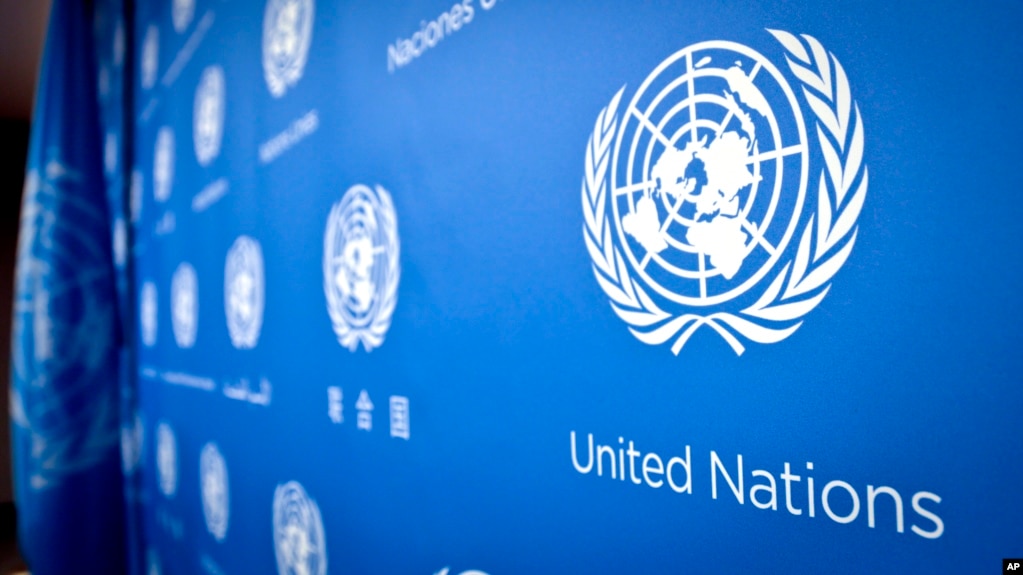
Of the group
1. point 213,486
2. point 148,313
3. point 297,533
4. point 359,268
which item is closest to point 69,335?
point 148,313

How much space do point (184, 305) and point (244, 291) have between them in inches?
22.3

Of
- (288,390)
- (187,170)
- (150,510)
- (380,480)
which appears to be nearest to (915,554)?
(380,480)

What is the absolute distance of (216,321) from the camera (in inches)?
60.4

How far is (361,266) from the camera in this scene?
35.5 inches

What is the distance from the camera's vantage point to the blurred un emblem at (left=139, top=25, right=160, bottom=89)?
198 centimetres

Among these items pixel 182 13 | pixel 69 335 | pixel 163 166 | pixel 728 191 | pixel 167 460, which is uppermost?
pixel 182 13

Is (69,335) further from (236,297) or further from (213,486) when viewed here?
(236,297)

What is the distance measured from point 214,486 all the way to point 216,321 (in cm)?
39

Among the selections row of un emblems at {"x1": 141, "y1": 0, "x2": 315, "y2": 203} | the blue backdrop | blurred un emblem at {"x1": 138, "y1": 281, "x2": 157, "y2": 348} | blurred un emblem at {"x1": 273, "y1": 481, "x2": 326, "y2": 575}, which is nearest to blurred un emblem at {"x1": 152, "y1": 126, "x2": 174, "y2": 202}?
row of un emblems at {"x1": 141, "y1": 0, "x2": 315, "y2": 203}

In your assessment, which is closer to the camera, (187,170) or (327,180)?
(327,180)

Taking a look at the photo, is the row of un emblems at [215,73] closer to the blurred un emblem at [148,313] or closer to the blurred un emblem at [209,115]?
the blurred un emblem at [209,115]

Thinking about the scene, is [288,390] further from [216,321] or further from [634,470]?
[634,470]

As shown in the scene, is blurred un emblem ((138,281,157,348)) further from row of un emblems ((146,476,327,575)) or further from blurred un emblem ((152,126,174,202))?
row of un emblems ((146,476,327,575))

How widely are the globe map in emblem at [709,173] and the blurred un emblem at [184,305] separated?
150 centimetres
